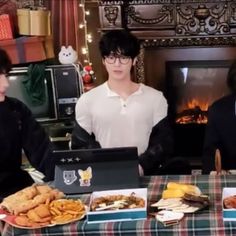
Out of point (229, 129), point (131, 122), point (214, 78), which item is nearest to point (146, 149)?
point (131, 122)

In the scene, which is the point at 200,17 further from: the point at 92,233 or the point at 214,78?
the point at 92,233

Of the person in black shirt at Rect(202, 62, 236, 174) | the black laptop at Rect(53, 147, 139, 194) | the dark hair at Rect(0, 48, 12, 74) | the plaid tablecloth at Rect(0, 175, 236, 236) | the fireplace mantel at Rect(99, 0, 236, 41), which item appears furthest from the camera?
the fireplace mantel at Rect(99, 0, 236, 41)

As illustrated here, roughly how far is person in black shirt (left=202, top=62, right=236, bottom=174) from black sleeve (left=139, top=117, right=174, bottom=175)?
174mm

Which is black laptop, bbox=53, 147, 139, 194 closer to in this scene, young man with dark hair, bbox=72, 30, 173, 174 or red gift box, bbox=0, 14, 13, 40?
young man with dark hair, bbox=72, 30, 173, 174

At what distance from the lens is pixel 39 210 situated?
1.50 metres

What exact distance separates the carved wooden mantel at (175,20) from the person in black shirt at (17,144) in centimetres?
132

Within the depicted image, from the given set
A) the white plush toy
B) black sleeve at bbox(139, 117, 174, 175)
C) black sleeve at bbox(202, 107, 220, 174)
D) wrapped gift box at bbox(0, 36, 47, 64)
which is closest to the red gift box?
wrapped gift box at bbox(0, 36, 47, 64)

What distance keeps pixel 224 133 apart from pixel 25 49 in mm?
1798

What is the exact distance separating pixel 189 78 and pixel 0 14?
139 centimetres

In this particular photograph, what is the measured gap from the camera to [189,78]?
3.83 m

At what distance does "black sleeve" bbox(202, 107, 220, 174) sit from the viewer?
2332 millimetres

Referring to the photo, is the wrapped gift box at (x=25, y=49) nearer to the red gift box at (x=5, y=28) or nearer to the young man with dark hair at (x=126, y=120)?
the red gift box at (x=5, y=28)

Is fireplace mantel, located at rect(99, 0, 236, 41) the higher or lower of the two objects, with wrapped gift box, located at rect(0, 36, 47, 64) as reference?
higher

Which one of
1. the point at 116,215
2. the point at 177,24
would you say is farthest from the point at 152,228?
the point at 177,24
